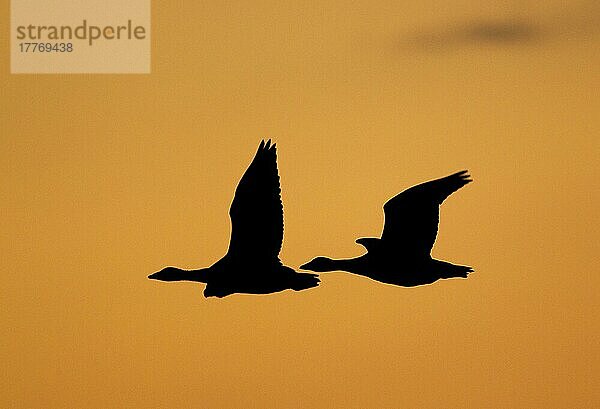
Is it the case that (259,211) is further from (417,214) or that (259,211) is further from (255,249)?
(417,214)

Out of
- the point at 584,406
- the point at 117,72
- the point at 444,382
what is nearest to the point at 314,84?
the point at 117,72

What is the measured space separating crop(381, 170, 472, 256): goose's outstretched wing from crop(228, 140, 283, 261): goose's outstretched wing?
259 millimetres

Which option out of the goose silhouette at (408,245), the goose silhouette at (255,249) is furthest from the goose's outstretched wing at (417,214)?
the goose silhouette at (255,249)

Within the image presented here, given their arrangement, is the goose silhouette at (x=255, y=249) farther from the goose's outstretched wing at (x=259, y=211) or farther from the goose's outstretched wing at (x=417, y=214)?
the goose's outstretched wing at (x=417, y=214)

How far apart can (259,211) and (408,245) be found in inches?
14.4

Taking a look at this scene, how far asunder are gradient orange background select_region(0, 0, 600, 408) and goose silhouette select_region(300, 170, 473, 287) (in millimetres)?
24

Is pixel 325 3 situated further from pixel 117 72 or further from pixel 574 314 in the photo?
pixel 574 314

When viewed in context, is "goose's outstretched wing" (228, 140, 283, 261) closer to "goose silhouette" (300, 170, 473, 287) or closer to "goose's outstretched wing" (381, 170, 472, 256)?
"goose silhouette" (300, 170, 473, 287)

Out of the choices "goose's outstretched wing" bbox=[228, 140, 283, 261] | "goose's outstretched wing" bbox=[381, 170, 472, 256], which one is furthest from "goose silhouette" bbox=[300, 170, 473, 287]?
"goose's outstretched wing" bbox=[228, 140, 283, 261]

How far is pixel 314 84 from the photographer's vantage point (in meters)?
1.98

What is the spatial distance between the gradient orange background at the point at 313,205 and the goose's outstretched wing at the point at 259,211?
0.09ft

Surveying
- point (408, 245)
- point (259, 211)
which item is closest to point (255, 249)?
point (259, 211)

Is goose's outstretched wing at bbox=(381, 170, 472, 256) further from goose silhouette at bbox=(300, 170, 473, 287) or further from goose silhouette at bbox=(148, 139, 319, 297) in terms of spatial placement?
goose silhouette at bbox=(148, 139, 319, 297)

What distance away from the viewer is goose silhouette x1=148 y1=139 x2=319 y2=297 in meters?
1.94
